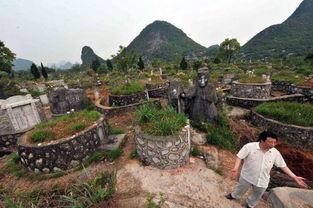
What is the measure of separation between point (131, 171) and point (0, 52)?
892 inches

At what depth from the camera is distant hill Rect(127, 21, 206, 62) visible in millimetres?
92800

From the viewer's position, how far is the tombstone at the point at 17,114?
7.18m

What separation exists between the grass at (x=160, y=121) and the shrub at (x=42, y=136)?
265cm

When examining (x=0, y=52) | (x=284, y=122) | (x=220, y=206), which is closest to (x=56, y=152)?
(x=220, y=206)

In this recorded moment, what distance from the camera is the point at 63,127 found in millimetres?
5320

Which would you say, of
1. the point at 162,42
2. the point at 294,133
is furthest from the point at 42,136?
the point at 162,42

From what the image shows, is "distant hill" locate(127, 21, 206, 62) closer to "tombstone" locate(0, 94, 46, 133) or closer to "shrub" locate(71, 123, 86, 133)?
"tombstone" locate(0, 94, 46, 133)

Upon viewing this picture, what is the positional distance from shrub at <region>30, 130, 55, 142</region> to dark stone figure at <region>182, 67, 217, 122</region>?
469cm

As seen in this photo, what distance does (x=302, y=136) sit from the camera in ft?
20.2

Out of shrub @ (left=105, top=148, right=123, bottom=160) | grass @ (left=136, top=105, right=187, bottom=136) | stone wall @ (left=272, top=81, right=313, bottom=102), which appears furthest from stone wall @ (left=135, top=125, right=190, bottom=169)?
stone wall @ (left=272, top=81, right=313, bottom=102)

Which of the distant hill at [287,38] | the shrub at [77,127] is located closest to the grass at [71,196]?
the shrub at [77,127]

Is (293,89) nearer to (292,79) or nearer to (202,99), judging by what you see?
(292,79)

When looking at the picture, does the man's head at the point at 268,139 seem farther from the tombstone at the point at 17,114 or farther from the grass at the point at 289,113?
the tombstone at the point at 17,114

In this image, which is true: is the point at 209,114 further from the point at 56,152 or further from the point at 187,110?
the point at 56,152
